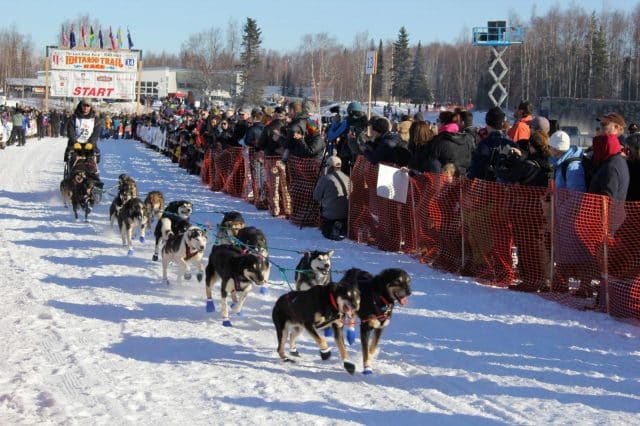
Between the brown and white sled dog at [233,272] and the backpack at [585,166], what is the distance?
2.94m

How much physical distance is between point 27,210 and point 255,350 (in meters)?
8.23

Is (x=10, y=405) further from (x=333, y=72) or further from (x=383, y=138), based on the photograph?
(x=333, y=72)

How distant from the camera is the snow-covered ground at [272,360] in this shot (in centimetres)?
420

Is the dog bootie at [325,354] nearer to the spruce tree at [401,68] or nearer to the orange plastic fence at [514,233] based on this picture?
the orange plastic fence at [514,233]

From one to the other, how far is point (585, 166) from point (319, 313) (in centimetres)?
345

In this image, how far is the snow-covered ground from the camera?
13.8 ft

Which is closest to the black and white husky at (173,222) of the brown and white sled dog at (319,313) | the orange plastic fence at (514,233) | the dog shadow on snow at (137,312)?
the dog shadow on snow at (137,312)

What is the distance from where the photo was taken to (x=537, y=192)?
707 cm

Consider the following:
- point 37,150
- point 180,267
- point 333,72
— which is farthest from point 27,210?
point 333,72

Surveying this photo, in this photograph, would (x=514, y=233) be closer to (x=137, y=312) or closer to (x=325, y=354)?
(x=325, y=354)

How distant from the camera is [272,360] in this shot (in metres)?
5.12

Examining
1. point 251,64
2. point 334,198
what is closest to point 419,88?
point 251,64

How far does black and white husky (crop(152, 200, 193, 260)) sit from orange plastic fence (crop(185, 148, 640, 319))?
7.92 feet

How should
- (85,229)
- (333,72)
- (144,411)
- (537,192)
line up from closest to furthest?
(144,411)
(537,192)
(85,229)
(333,72)
